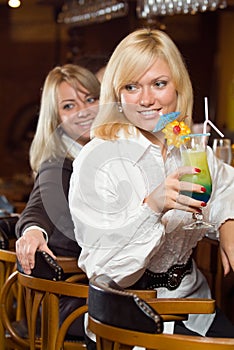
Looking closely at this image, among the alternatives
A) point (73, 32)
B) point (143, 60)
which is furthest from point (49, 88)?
point (73, 32)

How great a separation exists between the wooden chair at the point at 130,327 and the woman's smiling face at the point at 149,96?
825 millimetres

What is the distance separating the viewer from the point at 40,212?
3.51 meters

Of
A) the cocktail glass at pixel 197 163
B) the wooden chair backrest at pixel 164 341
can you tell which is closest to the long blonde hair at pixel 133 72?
the cocktail glass at pixel 197 163

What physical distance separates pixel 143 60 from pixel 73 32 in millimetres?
4969

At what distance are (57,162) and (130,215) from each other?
928mm

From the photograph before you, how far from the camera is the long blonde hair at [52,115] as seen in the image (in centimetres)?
387

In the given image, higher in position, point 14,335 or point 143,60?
point 143,60

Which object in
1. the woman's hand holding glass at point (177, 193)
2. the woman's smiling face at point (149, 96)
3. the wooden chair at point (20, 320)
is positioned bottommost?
the wooden chair at point (20, 320)

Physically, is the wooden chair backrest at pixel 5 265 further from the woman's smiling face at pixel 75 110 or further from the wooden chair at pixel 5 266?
the woman's smiling face at pixel 75 110

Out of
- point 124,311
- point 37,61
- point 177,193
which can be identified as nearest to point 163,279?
point 177,193

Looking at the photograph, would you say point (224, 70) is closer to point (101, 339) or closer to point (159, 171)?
point (159, 171)

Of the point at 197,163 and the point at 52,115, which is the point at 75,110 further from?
the point at 197,163

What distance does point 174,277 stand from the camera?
119 inches

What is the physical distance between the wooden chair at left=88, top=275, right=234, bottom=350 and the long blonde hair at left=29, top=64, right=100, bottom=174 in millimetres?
1544
